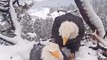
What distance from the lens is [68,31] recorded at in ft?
6.36

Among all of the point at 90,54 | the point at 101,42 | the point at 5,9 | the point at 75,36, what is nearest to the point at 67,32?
the point at 75,36

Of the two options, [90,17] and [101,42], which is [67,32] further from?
[90,17]

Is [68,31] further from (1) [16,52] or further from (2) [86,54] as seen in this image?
(1) [16,52]

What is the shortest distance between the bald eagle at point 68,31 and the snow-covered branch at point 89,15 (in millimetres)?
782

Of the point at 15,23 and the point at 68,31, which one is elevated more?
the point at 68,31

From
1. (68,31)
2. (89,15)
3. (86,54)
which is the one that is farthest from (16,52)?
(89,15)

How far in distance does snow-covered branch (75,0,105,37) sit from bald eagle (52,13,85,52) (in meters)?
0.78

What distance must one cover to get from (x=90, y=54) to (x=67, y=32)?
2.06ft

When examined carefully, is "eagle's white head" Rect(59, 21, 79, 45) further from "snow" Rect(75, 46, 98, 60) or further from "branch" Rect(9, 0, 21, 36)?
"branch" Rect(9, 0, 21, 36)

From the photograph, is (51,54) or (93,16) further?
(93,16)

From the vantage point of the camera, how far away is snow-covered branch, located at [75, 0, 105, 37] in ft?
10.3

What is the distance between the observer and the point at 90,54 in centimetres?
249

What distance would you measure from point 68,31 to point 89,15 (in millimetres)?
1279

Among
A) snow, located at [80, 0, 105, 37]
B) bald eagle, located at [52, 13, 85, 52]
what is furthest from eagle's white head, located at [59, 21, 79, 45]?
snow, located at [80, 0, 105, 37]
